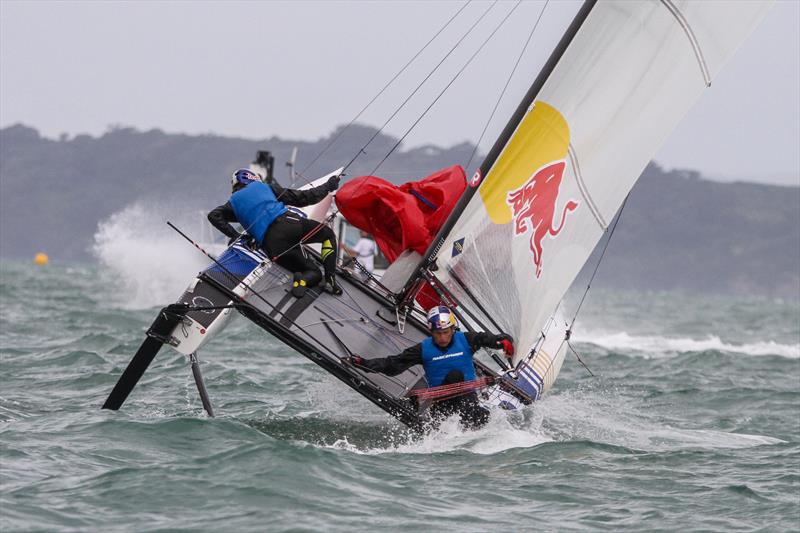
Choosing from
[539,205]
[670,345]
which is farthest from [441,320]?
[670,345]

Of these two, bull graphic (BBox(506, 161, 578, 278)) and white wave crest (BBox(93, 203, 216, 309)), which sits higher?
white wave crest (BBox(93, 203, 216, 309))

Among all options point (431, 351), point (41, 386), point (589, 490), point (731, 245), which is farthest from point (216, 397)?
point (731, 245)

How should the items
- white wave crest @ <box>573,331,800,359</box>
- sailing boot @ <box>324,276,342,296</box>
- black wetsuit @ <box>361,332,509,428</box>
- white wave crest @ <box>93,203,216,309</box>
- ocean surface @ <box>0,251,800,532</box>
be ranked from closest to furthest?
ocean surface @ <box>0,251,800,532</box>, black wetsuit @ <box>361,332,509,428</box>, sailing boot @ <box>324,276,342,296</box>, white wave crest @ <box>573,331,800,359</box>, white wave crest @ <box>93,203,216,309</box>

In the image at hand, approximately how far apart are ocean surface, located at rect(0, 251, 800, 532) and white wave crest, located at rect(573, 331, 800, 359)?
591cm

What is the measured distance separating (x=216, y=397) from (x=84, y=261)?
480ft

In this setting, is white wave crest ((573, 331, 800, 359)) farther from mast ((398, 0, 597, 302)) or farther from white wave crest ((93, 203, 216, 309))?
mast ((398, 0, 597, 302))

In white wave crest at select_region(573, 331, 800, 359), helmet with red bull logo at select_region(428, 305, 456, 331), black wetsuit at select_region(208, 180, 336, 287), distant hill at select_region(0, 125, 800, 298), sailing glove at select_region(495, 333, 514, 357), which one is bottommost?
helmet with red bull logo at select_region(428, 305, 456, 331)

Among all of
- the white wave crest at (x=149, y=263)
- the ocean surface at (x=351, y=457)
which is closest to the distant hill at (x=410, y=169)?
the white wave crest at (x=149, y=263)

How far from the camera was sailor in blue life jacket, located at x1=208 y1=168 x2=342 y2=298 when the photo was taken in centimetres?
824

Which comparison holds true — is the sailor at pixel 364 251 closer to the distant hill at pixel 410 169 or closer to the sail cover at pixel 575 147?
the sail cover at pixel 575 147

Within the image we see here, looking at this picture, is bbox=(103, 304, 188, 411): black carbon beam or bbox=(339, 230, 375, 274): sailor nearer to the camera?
bbox=(103, 304, 188, 411): black carbon beam

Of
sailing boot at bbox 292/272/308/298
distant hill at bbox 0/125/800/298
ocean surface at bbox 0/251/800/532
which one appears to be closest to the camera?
ocean surface at bbox 0/251/800/532

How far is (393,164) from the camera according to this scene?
487 ft

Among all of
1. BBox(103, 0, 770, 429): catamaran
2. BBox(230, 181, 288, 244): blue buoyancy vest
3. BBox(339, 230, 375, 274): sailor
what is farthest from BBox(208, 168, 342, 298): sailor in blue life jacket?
BBox(339, 230, 375, 274): sailor
